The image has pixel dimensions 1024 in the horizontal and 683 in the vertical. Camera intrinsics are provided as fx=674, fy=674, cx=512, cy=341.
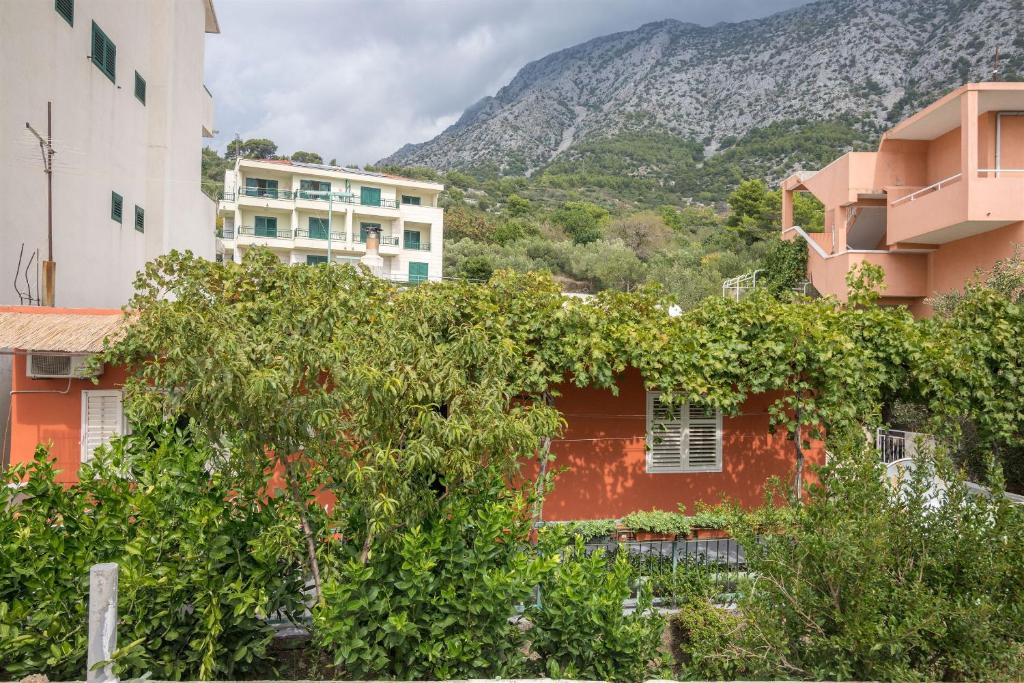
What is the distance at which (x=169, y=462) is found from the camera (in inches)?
220

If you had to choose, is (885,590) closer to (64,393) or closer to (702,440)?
(702,440)

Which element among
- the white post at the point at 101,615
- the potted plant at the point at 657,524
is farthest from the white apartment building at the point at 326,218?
the white post at the point at 101,615

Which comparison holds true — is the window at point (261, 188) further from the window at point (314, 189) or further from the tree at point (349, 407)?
the tree at point (349, 407)

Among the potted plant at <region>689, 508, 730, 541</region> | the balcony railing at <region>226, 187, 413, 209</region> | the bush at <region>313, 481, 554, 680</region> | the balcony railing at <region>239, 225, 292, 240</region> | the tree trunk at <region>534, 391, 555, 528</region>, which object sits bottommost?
the potted plant at <region>689, 508, 730, 541</region>

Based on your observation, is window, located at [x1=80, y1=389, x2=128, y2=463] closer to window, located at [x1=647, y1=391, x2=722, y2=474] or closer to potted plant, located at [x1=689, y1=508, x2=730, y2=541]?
window, located at [x1=647, y1=391, x2=722, y2=474]

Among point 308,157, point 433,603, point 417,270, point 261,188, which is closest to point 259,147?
point 308,157

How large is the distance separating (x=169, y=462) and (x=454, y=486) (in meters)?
2.40

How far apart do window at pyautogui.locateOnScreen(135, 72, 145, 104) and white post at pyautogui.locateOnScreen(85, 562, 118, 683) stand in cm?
1362

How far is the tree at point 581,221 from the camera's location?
2084 inches

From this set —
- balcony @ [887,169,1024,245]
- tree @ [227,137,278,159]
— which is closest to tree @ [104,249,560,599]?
balcony @ [887,169,1024,245]

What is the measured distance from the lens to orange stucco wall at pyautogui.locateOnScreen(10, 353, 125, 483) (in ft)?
29.2

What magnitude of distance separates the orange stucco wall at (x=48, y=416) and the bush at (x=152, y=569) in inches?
152

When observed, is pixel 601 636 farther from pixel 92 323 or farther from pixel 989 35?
pixel 989 35

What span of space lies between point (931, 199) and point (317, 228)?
36.0m
